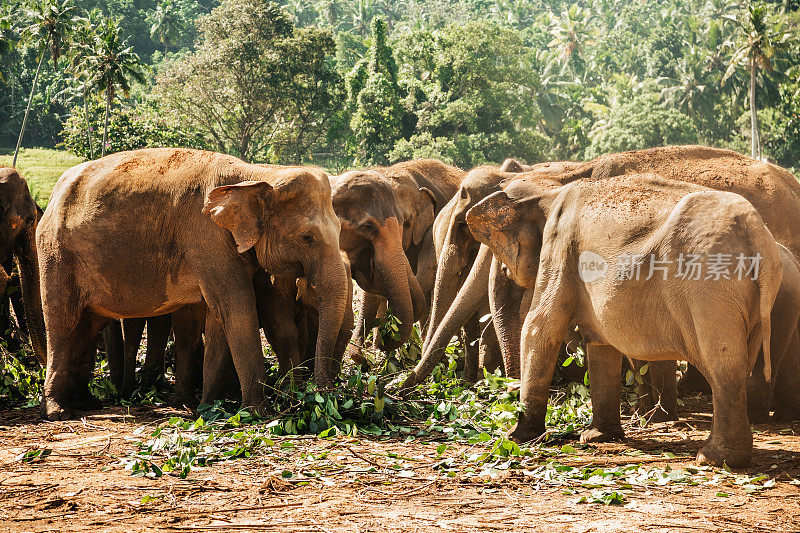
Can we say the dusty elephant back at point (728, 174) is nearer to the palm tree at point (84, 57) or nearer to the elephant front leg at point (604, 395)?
the elephant front leg at point (604, 395)

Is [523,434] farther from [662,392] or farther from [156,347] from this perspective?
[156,347]

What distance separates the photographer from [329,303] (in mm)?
5754

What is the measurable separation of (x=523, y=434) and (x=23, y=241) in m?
4.29

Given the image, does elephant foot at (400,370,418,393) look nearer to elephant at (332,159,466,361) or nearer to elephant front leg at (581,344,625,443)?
elephant at (332,159,466,361)

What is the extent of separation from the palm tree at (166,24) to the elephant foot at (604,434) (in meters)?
56.2

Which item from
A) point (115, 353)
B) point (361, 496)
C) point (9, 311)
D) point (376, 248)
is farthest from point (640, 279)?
point (9, 311)

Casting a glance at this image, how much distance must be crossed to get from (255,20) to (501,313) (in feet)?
93.0

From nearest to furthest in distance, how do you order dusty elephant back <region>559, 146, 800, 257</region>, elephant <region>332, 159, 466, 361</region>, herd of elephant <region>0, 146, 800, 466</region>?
herd of elephant <region>0, 146, 800, 466</region>, dusty elephant back <region>559, 146, 800, 257</region>, elephant <region>332, 159, 466, 361</region>

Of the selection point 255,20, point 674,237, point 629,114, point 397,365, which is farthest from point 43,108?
point 674,237

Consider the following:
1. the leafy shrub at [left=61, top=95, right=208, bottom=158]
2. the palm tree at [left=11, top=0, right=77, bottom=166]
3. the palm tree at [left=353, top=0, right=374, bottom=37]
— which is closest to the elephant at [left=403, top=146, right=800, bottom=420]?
the leafy shrub at [left=61, top=95, right=208, bottom=158]

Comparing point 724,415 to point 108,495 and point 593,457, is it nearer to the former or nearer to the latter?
point 593,457

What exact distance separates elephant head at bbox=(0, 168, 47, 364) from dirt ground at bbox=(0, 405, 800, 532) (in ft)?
6.47

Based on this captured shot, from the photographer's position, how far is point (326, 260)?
579 cm

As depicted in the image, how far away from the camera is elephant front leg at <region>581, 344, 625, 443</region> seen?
524 centimetres
